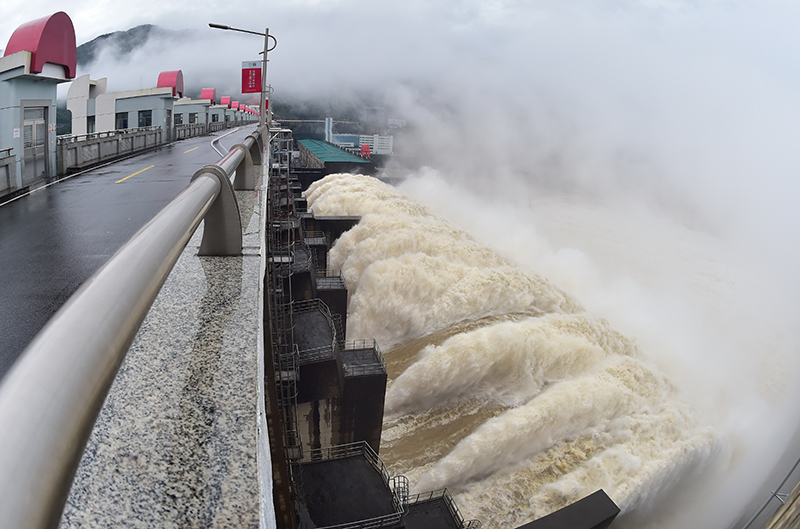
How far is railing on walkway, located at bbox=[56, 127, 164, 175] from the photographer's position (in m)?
17.4

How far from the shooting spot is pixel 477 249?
21.4 metres

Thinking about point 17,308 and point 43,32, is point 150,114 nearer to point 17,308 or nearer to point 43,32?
point 43,32

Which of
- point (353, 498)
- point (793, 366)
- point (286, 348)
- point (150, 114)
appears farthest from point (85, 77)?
point (793, 366)

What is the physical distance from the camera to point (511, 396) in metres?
15.3

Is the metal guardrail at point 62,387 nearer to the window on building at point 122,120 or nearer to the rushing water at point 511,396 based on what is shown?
the rushing water at point 511,396

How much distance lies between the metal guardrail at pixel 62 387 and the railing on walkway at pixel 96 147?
740 inches

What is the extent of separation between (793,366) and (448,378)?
51.3 feet

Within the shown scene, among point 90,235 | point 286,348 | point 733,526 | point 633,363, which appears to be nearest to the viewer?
point 90,235

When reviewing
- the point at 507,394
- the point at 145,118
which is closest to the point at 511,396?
the point at 507,394

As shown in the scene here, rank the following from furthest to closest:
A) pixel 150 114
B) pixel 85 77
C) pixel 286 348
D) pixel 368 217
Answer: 1. pixel 150 114
2. pixel 85 77
3. pixel 368 217
4. pixel 286 348

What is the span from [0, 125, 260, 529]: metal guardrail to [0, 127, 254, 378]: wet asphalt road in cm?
100

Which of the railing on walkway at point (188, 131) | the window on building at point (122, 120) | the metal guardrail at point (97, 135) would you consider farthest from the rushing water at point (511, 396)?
the window on building at point (122, 120)

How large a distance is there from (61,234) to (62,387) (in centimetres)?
953

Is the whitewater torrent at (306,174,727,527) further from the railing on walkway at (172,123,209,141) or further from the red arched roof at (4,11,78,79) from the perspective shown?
the railing on walkway at (172,123,209,141)
